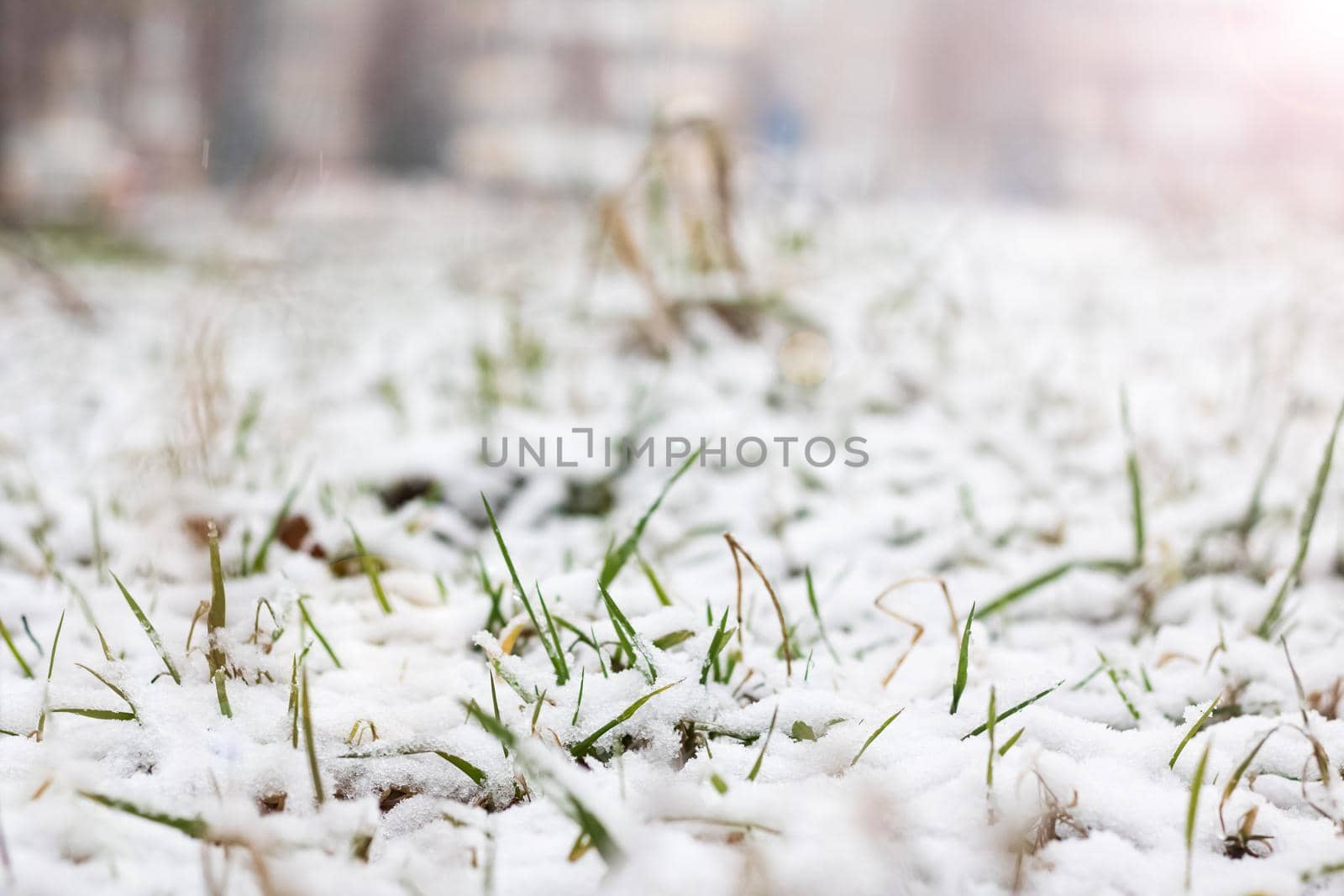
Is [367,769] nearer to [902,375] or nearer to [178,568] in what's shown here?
[178,568]

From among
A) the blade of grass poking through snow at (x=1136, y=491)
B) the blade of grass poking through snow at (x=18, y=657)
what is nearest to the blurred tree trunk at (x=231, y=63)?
the blade of grass poking through snow at (x=18, y=657)

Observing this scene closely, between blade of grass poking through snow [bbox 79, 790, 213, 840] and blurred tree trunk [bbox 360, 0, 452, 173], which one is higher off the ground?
blurred tree trunk [bbox 360, 0, 452, 173]

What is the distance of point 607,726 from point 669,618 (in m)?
0.13

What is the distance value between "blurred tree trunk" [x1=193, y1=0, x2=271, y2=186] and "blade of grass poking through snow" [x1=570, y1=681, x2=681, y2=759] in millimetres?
19627

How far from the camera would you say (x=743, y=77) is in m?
24.4

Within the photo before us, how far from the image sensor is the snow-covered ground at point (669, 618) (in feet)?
1.77

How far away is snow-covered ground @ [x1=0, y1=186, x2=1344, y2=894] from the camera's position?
1.77ft

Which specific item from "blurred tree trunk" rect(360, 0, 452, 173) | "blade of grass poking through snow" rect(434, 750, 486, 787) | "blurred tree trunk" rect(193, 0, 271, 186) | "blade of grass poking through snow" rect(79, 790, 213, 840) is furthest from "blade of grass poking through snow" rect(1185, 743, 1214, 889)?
"blurred tree trunk" rect(360, 0, 452, 173)

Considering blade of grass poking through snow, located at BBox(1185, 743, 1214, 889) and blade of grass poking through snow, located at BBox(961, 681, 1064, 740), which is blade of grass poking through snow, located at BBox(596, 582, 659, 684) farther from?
blade of grass poking through snow, located at BBox(1185, 743, 1214, 889)

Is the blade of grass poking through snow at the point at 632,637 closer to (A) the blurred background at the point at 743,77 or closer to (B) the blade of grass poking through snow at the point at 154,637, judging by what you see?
(B) the blade of grass poking through snow at the point at 154,637

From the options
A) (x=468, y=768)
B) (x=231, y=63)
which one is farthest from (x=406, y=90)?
(x=468, y=768)

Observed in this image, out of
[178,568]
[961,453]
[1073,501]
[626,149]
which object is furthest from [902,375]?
[626,149]

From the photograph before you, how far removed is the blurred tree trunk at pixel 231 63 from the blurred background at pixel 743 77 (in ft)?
0.16

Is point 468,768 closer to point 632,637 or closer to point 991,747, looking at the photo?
point 632,637
